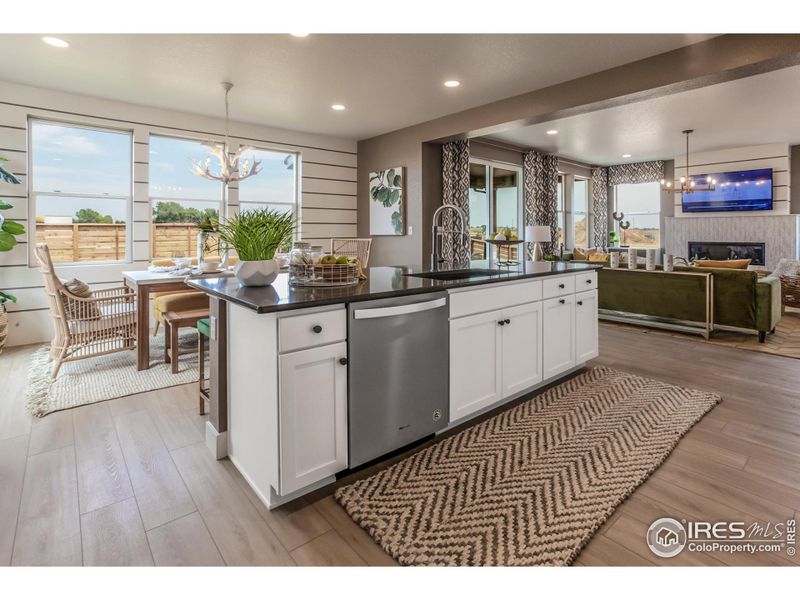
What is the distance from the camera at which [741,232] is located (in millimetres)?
8602

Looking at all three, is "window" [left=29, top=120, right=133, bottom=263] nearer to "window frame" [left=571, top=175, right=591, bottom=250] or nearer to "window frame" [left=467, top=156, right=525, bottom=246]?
"window frame" [left=467, top=156, right=525, bottom=246]

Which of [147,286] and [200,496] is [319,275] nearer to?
[200,496]

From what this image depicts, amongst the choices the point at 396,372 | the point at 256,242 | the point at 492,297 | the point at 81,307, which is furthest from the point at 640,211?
the point at 81,307

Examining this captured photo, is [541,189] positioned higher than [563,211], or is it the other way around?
[541,189]

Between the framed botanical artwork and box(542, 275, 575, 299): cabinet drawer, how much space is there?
3511 millimetres

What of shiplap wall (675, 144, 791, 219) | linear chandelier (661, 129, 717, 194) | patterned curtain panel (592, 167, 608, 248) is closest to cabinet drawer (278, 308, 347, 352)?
linear chandelier (661, 129, 717, 194)

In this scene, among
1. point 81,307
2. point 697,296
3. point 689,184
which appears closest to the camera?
point 81,307

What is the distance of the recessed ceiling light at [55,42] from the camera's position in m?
3.45

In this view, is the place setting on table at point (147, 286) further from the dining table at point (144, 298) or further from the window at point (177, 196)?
the window at point (177, 196)

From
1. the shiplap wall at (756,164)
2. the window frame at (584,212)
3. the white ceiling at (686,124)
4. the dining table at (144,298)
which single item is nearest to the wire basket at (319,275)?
the dining table at (144,298)

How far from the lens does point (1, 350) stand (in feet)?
14.4

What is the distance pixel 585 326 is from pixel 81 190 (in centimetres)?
551
